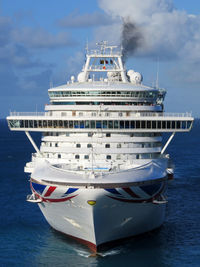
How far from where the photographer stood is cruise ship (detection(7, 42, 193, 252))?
2841 cm

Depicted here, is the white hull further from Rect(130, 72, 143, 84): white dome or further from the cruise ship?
Rect(130, 72, 143, 84): white dome

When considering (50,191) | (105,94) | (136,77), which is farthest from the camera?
(136,77)

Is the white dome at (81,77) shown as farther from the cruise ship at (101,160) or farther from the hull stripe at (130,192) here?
the hull stripe at (130,192)

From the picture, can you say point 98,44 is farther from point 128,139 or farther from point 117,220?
point 117,220

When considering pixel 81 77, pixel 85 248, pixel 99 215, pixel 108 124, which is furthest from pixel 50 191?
pixel 81 77

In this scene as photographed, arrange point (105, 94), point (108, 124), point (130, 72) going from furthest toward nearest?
point (130, 72), point (105, 94), point (108, 124)

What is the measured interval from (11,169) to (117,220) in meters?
37.1

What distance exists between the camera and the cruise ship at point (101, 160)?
28.4 metres

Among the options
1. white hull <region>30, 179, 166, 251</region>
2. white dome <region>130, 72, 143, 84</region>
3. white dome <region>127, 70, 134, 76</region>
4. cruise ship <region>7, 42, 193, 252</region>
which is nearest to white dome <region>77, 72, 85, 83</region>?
cruise ship <region>7, 42, 193, 252</region>

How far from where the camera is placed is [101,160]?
31.6 m

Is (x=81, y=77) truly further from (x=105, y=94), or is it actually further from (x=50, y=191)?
(x=50, y=191)

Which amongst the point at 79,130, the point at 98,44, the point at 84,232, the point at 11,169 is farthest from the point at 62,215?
the point at 11,169

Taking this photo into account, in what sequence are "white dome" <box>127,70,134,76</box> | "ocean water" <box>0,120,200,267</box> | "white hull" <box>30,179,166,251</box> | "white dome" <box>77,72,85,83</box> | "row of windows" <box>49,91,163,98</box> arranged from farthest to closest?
"white dome" <box>127,70,134,76</box> → "white dome" <box>77,72,85,83</box> → "row of windows" <box>49,91,163,98</box> → "ocean water" <box>0,120,200,267</box> → "white hull" <box>30,179,166,251</box>

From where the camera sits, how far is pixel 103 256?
2922cm
